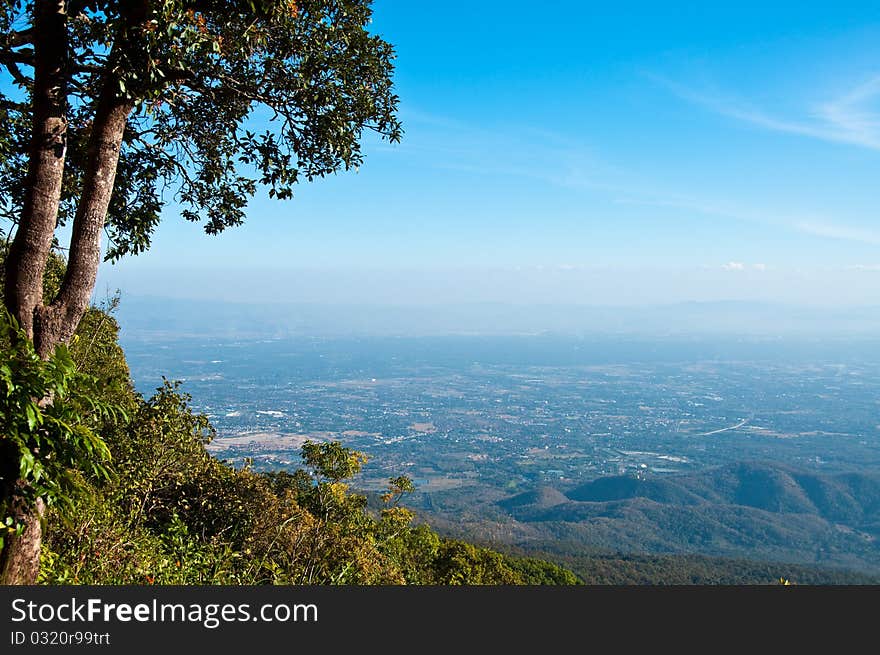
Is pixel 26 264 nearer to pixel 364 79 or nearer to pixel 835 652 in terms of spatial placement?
pixel 364 79

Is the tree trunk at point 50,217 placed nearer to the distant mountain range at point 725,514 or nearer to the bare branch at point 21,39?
the bare branch at point 21,39

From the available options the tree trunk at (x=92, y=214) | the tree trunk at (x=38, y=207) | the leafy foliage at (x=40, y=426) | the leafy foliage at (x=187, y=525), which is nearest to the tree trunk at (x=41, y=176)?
the tree trunk at (x=38, y=207)

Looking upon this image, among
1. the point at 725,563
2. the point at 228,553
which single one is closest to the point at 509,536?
the point at 725,563

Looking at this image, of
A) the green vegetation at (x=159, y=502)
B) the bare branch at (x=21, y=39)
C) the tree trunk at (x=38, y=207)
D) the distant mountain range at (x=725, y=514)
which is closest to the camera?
the green vegetation at (x=159, y=502)

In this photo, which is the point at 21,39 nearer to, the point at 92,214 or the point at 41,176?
the point at 41,176

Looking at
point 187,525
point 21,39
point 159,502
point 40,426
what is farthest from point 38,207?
point 187,525
